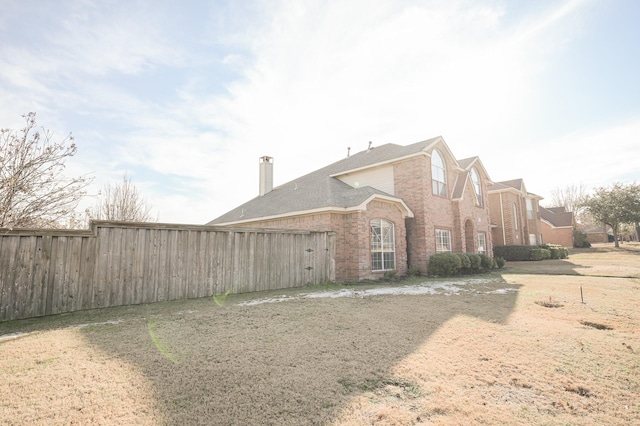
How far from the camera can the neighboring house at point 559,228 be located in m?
37.9

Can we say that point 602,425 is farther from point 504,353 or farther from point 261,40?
point 261,40

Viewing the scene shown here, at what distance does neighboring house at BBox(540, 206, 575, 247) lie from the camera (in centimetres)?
3794

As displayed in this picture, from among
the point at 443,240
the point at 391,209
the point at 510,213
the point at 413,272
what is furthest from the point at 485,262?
the point at 510,213

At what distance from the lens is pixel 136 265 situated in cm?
757

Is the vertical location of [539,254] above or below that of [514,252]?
below

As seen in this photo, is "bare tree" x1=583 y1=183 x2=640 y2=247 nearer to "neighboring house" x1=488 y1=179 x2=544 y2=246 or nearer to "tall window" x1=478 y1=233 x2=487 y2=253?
"neighboring house" x1=488 y1=179 x2=544 y2=246

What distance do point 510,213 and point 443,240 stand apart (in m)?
14.6

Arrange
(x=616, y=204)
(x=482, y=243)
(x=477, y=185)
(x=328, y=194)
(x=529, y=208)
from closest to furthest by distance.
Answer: (x=328, y=194)
(x=482, y=243)
(x=477, y=185)
(x=529, y=208)
(x=616, y=204)

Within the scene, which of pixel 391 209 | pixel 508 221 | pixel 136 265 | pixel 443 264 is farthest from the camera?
pixel 508 221

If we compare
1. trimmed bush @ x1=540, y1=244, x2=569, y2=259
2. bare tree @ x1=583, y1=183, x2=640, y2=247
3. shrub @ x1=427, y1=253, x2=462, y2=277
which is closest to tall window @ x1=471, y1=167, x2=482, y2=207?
shrub @ x1=427, y1=253, x2=462, y2=277

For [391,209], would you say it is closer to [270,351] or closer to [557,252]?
[270,351]

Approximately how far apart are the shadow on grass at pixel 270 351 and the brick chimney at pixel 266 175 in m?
15.2

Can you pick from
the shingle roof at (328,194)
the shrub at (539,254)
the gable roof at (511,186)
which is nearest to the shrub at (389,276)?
the shingle roof at (328,194)

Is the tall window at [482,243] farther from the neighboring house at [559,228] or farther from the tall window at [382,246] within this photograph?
the neighboring house at [559,228]
